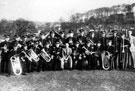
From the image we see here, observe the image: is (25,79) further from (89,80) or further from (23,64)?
(89,80)

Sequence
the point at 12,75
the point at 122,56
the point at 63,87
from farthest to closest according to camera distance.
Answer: the point at 122,56 < the point at 12,75 < the point at 63,87

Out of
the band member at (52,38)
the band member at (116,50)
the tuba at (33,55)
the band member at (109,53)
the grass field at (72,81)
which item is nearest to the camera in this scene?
the grass field at (72,81)

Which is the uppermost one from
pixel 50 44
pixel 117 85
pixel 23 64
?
pixel 50 44

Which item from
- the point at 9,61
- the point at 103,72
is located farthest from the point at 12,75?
the point at 103,72

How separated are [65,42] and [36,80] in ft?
9.15

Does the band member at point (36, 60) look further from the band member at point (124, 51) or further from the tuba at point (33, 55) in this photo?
the band member at point (124, 51)

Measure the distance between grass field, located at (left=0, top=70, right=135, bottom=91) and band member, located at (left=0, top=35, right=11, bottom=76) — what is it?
603mm

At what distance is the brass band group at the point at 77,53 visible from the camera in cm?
873

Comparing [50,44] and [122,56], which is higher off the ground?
[50,44]

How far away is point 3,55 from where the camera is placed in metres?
8.52

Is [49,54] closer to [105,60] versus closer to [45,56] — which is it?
[45,56]

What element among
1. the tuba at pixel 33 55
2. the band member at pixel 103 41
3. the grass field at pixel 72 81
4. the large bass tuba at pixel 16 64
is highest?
the band member at pixel 103 41

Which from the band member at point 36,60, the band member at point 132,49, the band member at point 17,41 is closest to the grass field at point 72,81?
the band member at point 36,60

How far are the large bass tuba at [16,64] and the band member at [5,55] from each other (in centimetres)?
22
